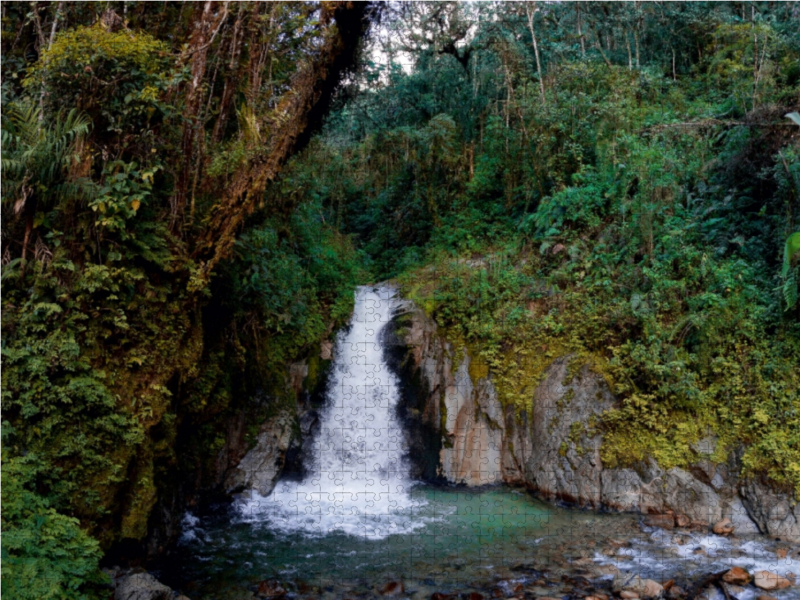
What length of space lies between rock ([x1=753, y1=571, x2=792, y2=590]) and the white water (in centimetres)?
395

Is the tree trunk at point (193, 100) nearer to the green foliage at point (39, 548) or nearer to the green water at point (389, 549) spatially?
the green foliage at point (39, 548)

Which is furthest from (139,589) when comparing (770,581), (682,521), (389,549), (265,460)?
(682,521)

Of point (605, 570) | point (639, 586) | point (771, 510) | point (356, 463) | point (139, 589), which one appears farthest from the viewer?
point (356, 463)

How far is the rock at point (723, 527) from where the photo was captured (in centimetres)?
758

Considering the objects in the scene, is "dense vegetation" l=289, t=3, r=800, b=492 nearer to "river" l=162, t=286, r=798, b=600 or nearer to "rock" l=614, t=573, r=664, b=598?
"river" l=162, t=286, r=798, b=600

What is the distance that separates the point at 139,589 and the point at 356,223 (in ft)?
45.9

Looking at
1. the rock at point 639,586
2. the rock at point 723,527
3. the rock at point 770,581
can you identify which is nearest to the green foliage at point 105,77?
the rock at point 639,586

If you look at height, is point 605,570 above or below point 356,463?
below

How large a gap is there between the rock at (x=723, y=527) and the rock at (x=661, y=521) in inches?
20.7

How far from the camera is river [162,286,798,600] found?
6.06 meters

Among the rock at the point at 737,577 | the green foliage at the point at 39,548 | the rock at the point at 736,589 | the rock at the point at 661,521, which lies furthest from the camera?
the rock at the point at 661,521

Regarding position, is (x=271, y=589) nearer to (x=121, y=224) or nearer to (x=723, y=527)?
(x=121, y=224)

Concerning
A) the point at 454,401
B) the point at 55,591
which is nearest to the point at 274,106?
the point at 55,591

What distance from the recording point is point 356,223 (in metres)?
17.9
